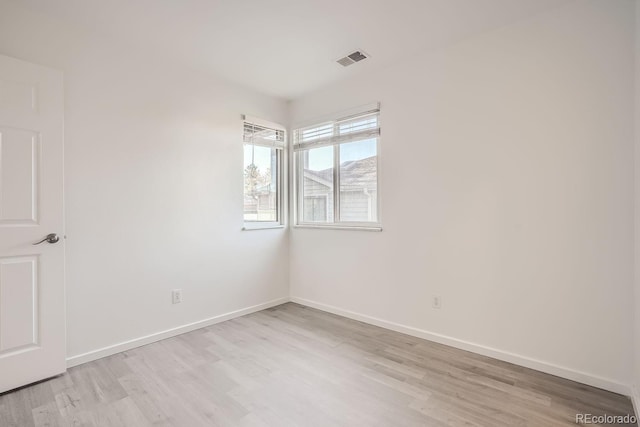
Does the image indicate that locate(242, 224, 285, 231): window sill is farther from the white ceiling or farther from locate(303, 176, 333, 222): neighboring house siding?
the white ceiling

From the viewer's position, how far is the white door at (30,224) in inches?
80.0

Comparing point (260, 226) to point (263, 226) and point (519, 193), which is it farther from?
point (519, 193)

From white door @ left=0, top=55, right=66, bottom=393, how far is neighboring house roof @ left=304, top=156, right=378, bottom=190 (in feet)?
8.22

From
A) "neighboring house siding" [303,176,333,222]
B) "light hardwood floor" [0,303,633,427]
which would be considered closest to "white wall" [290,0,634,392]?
"light hardwood floor" [0,303,633,427]

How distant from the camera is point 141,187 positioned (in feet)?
9.12

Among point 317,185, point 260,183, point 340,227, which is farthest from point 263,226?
point 340,227

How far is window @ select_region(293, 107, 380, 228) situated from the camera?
3.36 metres

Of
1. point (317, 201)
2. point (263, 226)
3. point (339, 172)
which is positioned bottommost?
point (263, 226)

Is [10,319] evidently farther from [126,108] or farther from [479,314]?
[479,314]

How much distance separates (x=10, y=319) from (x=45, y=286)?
0.84 feet

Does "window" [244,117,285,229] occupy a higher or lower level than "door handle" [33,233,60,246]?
higher

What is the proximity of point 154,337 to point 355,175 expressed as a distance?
258 cm

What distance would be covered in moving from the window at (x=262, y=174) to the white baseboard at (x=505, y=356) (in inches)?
57.7

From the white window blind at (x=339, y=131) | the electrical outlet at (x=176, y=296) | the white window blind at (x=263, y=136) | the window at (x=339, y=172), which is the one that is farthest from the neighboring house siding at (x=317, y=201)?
the electrical outlet at (x=176, y=296)
